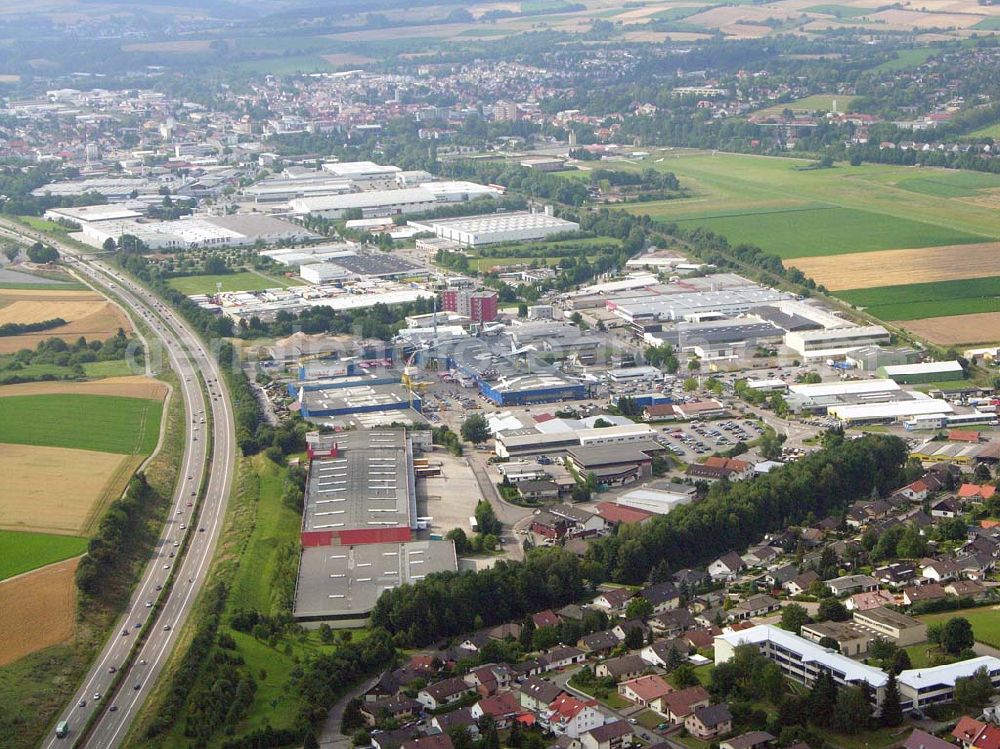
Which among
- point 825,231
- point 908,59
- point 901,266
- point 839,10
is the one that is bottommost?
point 825,231

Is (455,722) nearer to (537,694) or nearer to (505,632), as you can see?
(537,694)

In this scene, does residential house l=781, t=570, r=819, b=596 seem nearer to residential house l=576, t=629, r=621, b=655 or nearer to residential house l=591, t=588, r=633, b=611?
residential house l=591, t=588, r=633, b=611

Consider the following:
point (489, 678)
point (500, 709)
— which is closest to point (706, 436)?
point (489, 678)

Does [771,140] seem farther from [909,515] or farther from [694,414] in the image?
[909,515]

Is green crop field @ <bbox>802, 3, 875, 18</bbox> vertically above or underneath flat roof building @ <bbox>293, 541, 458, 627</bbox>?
above

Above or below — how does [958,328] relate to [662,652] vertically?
below

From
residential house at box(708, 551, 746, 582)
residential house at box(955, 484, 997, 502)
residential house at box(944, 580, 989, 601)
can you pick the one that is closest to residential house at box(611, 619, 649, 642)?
residential house at box(708, 551, 746, 582)
